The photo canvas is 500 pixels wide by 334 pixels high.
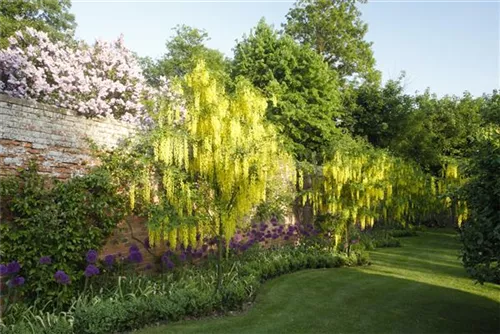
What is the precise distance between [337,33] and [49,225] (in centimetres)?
2234

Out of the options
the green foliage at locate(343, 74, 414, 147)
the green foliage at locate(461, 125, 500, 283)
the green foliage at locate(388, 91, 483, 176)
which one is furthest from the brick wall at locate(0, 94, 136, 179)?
the green foliage at locate(388, 91, 483, 176)

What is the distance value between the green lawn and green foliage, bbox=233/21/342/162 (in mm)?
7688

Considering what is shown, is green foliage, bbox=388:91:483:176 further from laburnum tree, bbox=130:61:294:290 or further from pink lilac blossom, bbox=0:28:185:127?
laburnum tree, bbox=130:61:294:290

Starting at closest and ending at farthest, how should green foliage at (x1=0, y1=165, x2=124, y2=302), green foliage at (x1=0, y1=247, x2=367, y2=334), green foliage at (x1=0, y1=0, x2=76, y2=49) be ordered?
green foliage at (x1=0, y1=247, x2=367, y2=334)
green foliage at (x1=0, y1=165, x2=124, y2=302)
green foliage at (x1=0, y1=0, x2=76, y2=49)

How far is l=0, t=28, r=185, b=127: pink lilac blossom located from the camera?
8.93m

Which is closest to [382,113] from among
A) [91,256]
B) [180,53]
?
[180,53]

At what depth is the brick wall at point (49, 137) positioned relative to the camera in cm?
478

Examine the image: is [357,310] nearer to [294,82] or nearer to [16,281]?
[16,281]

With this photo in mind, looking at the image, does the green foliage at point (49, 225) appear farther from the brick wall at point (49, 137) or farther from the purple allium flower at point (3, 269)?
the purple allium flower at point (3, 269)

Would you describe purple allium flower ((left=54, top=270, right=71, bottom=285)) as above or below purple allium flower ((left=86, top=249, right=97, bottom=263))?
below

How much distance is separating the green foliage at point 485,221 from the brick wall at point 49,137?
500cm

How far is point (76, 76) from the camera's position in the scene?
9016 millimetres

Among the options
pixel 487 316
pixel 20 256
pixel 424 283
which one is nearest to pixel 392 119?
pixel 424 283

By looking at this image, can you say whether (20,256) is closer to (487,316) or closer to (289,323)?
(289,323)
